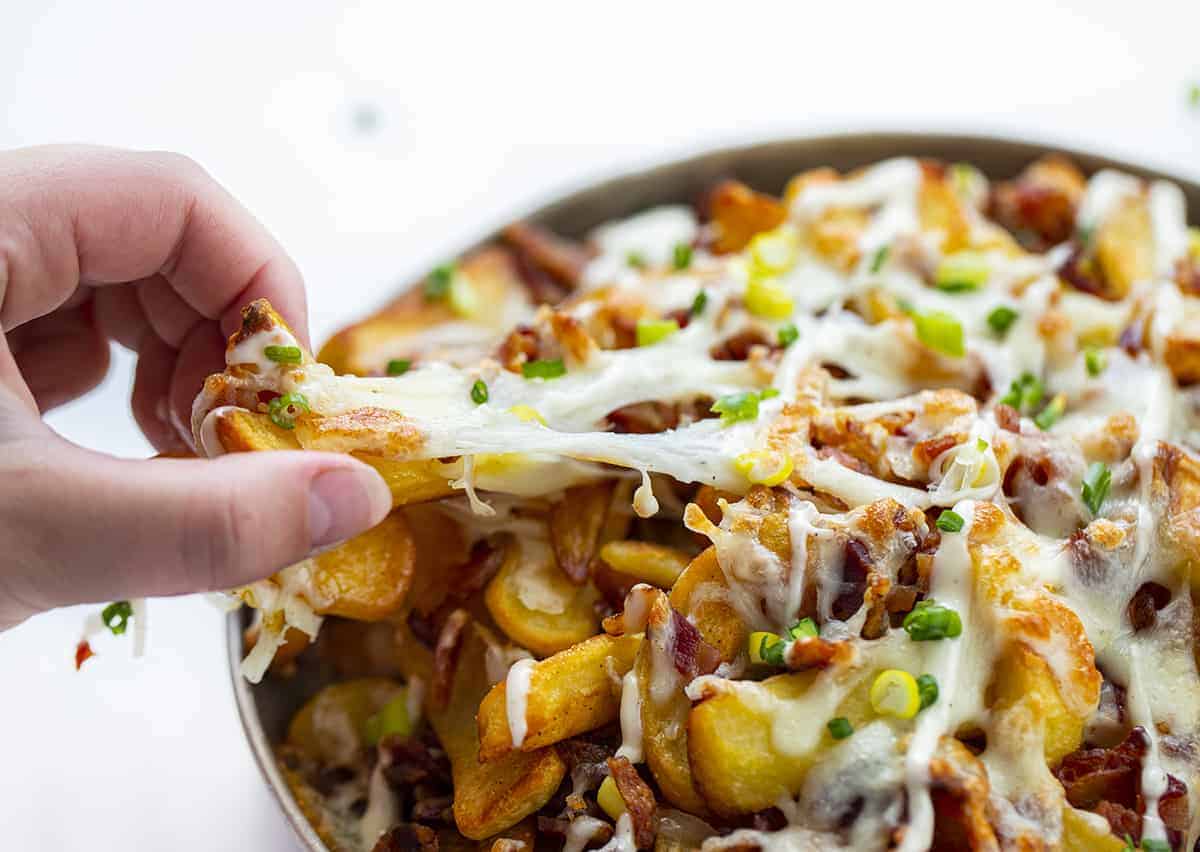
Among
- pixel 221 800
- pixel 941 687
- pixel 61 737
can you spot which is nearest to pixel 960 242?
pixel 941 687

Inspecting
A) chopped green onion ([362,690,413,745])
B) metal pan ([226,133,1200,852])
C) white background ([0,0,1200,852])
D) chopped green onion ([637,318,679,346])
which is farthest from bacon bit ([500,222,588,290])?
chopped green onion ([362,690,413,745])

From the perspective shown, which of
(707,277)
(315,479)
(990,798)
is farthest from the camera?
(707,277)

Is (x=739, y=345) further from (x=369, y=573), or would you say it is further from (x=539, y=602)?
(x=369, y=573)

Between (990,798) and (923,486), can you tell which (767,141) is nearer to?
(923,486)

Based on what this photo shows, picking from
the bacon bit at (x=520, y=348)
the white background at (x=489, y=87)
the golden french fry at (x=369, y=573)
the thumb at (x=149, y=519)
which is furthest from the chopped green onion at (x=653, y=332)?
the white background at (x=489, y=87)

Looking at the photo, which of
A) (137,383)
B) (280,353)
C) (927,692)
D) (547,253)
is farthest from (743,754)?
(547,253)

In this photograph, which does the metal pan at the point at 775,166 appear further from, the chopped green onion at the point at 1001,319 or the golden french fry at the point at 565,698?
the golden french fry at the point at 565,698
